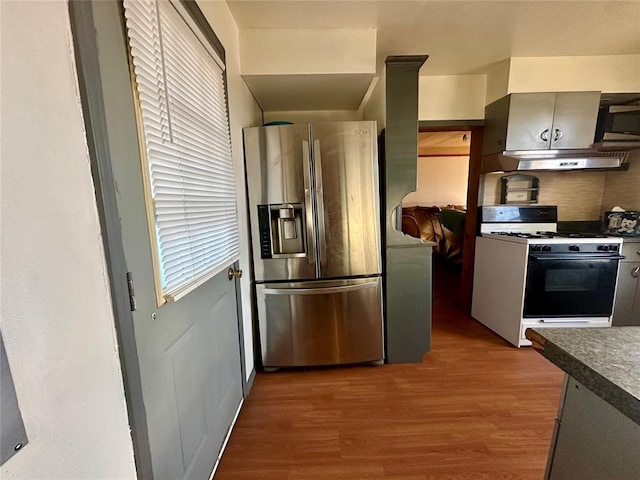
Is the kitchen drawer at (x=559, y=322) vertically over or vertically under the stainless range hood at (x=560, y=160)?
under

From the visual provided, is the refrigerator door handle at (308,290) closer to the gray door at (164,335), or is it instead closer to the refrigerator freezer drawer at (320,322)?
the refrigerator freezer drawer at (320,322)

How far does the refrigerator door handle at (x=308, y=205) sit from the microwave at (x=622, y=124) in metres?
2.61

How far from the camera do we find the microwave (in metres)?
2.38

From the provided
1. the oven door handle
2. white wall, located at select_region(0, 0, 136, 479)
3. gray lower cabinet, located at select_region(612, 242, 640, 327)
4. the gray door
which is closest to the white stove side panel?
the oven door handle

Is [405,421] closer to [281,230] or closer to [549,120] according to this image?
[281,230]

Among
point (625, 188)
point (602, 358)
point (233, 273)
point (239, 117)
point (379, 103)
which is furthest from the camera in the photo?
point (625, 188)

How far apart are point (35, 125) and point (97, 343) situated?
499mm

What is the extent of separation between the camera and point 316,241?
1.98 meters

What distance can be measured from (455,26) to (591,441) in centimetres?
236

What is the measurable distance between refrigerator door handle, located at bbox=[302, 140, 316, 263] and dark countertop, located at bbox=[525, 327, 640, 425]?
4.46 feet

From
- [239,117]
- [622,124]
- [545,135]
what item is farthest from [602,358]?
[622,124]

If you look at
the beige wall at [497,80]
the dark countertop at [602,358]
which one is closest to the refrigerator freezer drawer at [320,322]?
the dark countertop at [602,358]

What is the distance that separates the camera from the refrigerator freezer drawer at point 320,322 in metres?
2.06

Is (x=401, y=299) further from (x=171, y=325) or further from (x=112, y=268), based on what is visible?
(x=112, y=268)
